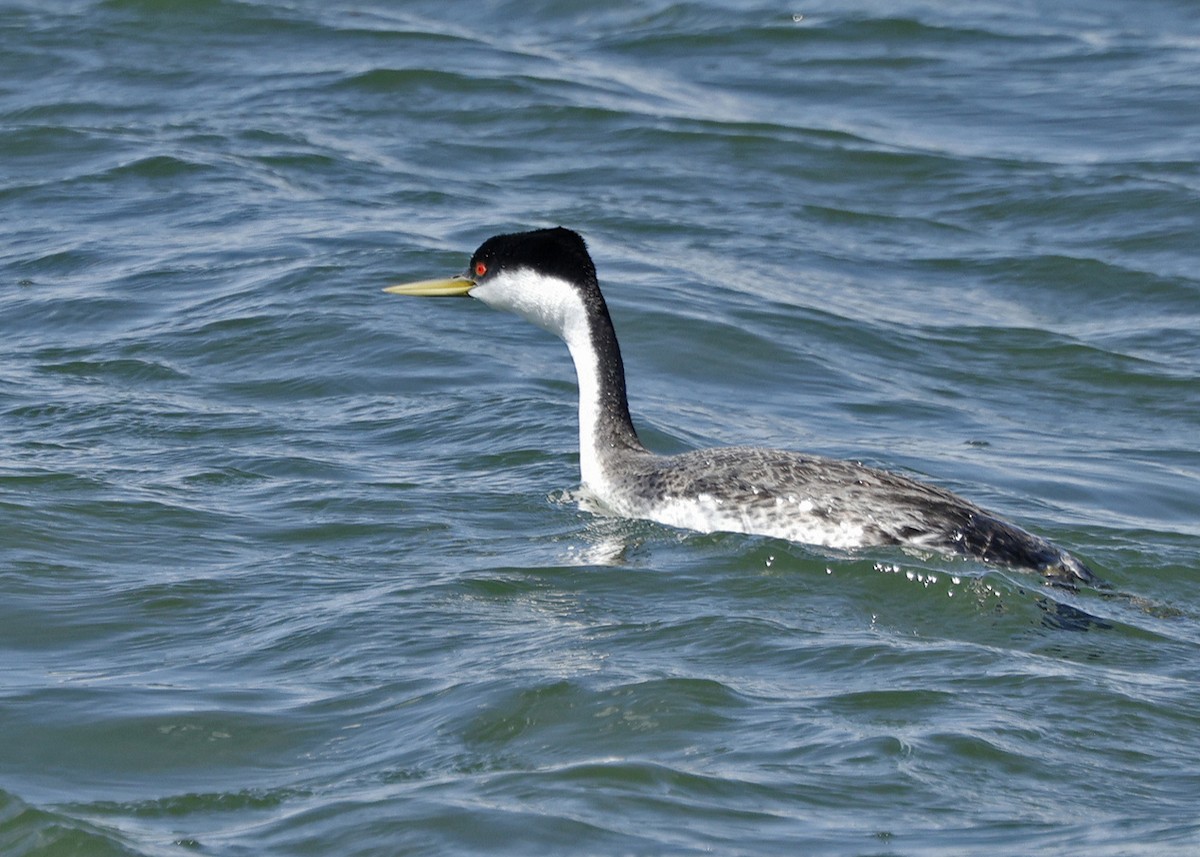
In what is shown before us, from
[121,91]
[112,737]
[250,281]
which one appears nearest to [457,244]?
[250,281]

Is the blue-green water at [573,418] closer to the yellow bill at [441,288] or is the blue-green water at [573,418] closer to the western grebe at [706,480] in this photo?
the western grebe at [706,480]

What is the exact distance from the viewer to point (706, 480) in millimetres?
8164

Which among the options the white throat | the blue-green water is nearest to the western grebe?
the white throat

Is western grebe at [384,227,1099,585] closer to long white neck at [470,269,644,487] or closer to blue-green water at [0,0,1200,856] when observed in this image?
long white neck at [470,269,644,487]

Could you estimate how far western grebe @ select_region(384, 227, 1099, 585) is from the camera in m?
7.61

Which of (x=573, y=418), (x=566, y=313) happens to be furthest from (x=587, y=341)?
(x=573, y=418)

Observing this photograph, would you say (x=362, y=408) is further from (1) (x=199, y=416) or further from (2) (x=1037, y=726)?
(2) (x=1037, y=726)

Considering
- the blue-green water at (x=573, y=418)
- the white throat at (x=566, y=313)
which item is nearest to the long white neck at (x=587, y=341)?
the white throat at (x=566, y=313)

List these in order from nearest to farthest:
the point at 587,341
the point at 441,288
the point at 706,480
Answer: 1. the point at 706,480
2. the point at 587,341
3. the point at 441,288

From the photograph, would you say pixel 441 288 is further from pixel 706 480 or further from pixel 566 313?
pixel 706 480

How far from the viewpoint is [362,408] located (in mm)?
10086

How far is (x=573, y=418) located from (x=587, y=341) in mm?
1147

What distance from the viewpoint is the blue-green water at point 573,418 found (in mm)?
5684

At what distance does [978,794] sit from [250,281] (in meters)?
7.74
